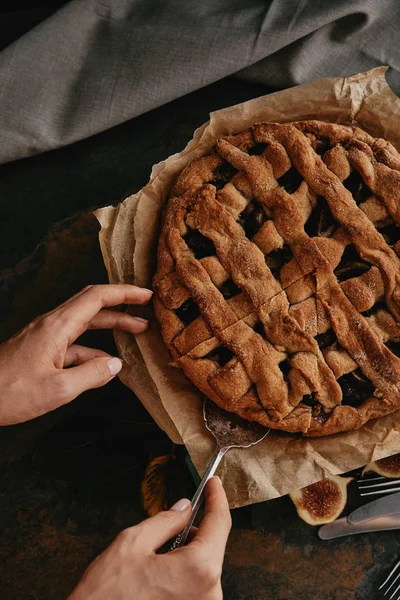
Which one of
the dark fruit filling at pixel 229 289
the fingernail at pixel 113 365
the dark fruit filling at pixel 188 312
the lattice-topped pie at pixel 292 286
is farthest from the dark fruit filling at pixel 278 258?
the fingernail at pixel 113 365

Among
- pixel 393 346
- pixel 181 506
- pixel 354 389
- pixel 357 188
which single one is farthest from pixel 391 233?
pixel 181 506

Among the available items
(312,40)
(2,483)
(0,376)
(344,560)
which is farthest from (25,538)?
(312,40)

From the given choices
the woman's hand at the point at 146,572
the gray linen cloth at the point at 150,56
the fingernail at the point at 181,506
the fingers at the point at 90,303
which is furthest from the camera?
the gray linen cloth at the point at 150,56

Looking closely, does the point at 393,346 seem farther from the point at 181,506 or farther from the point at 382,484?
the point at 181,506

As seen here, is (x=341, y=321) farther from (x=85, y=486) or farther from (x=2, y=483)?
(x=2, y=483)

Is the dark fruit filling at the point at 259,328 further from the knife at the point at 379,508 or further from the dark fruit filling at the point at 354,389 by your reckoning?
the knife at the point at 379,508

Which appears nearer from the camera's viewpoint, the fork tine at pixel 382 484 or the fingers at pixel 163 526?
the fingers at pixel 163 526
